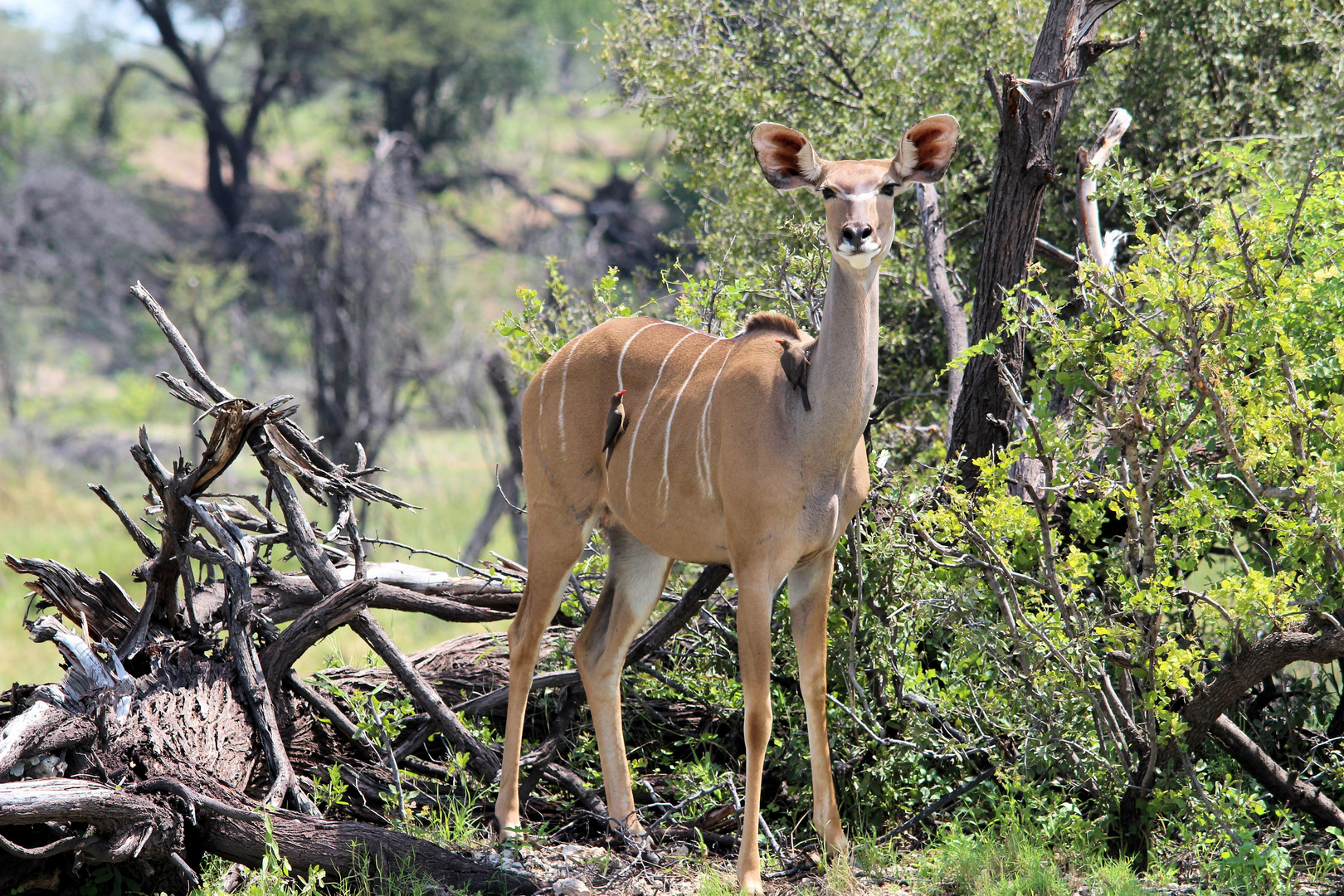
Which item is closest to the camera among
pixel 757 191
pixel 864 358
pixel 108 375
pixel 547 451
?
pixel 864 358

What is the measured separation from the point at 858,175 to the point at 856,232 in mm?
207

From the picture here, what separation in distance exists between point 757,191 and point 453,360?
8.17 m

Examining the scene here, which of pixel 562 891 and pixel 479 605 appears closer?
pixel 562 891

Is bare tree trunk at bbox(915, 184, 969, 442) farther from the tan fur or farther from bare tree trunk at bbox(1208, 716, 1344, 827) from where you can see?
→ bare tree trunk at bbox(1208, 716, 1344, 827)

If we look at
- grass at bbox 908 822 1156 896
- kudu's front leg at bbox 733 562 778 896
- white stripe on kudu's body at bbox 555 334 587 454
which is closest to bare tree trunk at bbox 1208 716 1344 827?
grass at bbox 908 822 1156 896

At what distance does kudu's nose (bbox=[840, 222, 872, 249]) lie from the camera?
11.4ft

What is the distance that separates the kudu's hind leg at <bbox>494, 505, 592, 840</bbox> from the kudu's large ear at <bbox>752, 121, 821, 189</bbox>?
55.9 inches

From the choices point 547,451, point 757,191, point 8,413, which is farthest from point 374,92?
point 547,451

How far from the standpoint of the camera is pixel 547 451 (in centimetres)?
459

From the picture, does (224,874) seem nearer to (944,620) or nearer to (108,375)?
(944,620)

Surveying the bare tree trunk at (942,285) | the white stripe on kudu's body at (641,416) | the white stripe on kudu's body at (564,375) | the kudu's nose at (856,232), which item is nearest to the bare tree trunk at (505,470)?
the bare tree trunk at (942,285)

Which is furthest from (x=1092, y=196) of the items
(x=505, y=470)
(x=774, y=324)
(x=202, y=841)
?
(x=505, y=470)

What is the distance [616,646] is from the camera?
4.52 meters

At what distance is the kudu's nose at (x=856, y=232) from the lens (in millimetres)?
3473
